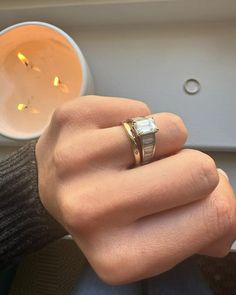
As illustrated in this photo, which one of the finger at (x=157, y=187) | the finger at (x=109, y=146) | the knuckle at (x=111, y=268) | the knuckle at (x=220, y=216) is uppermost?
the finger at (x=109, y=146)

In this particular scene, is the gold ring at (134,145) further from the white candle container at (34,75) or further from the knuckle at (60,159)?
the white candle container at (34,75)

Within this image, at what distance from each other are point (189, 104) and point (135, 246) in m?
0.22

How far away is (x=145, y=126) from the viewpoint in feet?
0.91

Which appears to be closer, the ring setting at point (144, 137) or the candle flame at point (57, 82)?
the ring setting at point (144, 137)

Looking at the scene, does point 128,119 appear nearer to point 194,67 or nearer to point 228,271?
point 194,67

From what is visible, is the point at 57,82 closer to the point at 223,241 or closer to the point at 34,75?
the point at 34,75

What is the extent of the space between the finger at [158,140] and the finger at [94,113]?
0.06 ft

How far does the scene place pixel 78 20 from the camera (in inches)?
18.6

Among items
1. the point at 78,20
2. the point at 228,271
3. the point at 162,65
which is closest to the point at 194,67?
the point at 162,65

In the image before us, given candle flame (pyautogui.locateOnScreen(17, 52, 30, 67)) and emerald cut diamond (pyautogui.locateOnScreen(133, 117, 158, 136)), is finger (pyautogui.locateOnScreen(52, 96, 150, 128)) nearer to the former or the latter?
emerald cut diamond (pyautogui.locateOnScreen(133, 117, 158, 136))

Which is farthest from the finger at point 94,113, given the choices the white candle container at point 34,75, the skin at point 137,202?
the white candle container at point 34,75

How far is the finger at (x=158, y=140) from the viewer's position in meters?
0.27

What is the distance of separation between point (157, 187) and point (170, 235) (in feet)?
0.11

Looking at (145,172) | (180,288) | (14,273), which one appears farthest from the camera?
(14,273)
